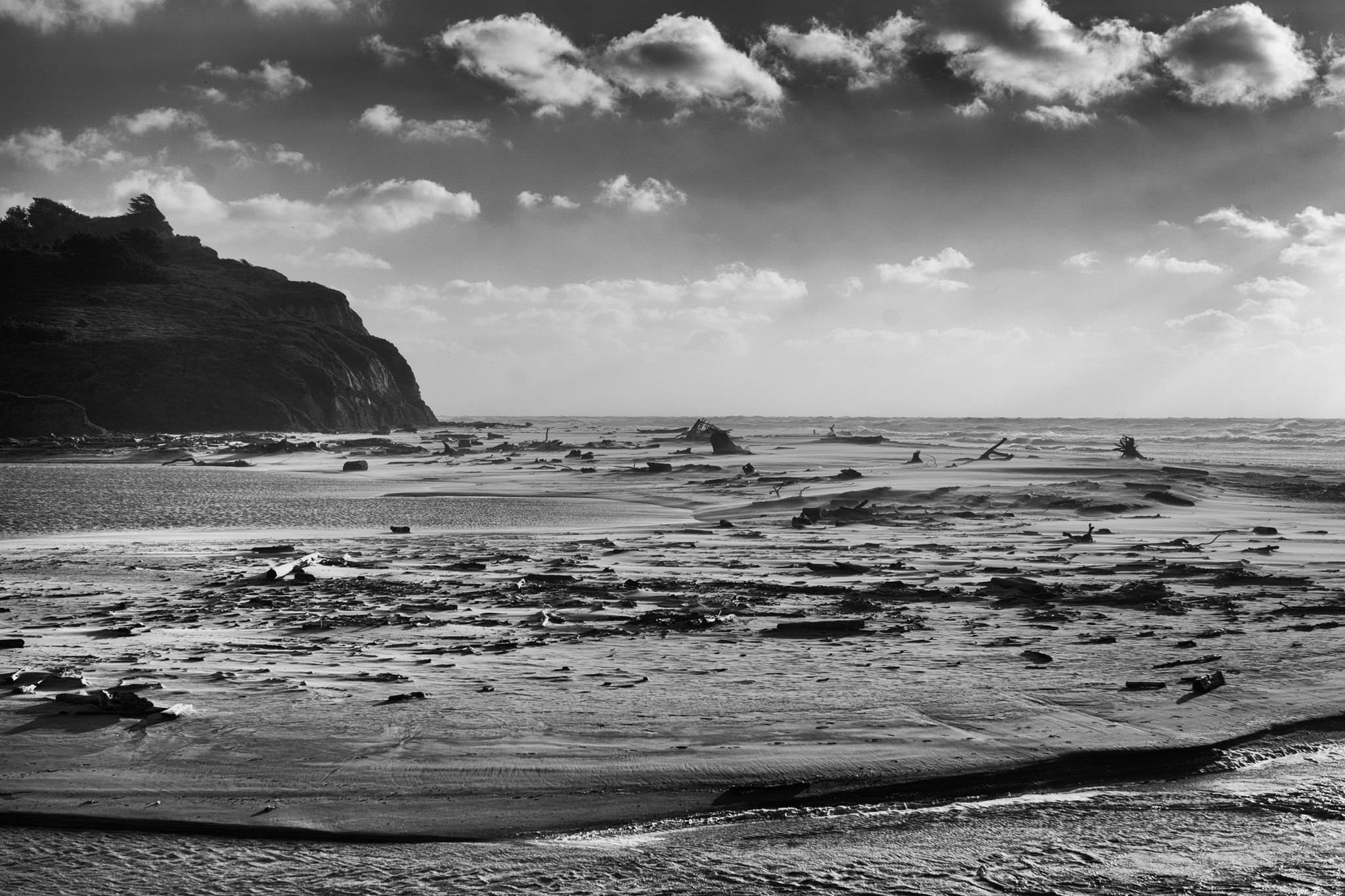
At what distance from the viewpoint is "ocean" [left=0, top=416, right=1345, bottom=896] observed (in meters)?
→ 3.05

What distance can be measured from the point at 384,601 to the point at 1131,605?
7.12m

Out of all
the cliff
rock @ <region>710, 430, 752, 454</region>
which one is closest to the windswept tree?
the cliff

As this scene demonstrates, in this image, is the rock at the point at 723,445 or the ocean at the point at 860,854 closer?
the ocean at the point at 860,854

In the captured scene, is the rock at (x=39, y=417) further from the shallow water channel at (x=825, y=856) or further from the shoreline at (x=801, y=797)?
the shallow water channel at (x=825, y=856)

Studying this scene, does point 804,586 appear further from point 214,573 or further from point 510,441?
point 510,441

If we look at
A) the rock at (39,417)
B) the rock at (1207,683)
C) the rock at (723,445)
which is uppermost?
the rock at (39,417)

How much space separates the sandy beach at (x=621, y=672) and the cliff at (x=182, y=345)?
6212 centimetres

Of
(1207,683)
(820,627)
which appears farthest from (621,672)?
(1207,683)

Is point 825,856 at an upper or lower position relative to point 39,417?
lower

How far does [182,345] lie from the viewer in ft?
239

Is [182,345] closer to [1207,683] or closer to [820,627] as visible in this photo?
[820,627]

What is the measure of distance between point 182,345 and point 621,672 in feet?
259

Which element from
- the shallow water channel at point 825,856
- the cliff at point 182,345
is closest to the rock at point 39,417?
the cliff at point 182,345

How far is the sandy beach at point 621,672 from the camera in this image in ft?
13.1
